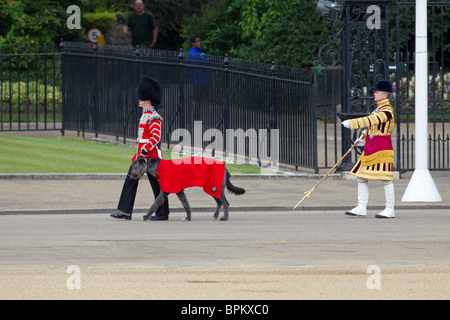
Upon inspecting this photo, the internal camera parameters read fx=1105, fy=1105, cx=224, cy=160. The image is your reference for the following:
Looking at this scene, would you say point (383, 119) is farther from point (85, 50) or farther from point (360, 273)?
point (85, 50)

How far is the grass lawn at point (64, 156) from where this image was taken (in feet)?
60.8

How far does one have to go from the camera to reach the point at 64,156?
66.0ft

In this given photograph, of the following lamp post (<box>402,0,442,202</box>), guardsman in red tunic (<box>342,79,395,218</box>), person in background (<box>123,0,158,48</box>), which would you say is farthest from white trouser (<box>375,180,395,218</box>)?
person in background (<box>123,0,158,48</box>)

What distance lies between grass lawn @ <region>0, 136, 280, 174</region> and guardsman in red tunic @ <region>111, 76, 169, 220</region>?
15.6ft


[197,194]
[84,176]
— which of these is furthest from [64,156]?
[197,194]

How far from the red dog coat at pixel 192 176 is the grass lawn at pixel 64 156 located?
16.8 feet

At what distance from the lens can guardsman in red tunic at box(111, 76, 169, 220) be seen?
13438mm

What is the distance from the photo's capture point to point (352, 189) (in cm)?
1681

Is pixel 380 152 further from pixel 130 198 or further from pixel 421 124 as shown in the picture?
pixel 130 198

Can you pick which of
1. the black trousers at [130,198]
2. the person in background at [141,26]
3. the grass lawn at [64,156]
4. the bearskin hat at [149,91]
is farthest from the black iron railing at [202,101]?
the black trousers at [130,198]

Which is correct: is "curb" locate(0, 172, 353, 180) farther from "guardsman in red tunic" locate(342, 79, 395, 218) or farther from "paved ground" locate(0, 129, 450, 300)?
"guardsman in red tunic" locate(342, 79, 395, 218)

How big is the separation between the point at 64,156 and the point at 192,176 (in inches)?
289

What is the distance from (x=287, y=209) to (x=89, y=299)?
685 centimetres
